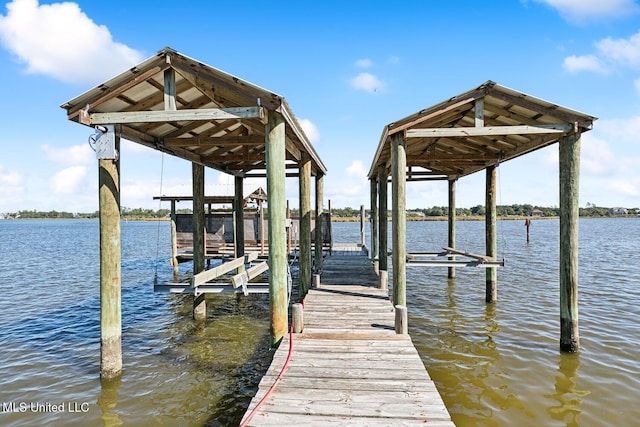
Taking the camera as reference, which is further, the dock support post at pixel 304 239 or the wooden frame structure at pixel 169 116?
the dock support post at pixel 304 239

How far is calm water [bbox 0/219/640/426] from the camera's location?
6.62 meters

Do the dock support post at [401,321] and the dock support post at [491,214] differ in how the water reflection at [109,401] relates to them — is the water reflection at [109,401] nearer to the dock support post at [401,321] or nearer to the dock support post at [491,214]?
the dock support post at [401,321]

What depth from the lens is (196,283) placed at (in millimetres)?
8094

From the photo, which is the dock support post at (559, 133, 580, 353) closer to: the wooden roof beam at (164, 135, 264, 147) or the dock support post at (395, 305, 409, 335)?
the dock support post at (395, 305, 409, 335)

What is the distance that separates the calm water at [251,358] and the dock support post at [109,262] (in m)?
1.09

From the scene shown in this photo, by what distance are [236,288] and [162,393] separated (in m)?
2.50

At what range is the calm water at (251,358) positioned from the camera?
261 inches

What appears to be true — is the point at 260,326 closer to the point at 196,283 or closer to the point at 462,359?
the point at 196,283

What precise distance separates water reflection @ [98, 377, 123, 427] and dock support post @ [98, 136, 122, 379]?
0.48 metres

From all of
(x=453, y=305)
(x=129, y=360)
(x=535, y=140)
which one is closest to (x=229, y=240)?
(x=129, y=360)

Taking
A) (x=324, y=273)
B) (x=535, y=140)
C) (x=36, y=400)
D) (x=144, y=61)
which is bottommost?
Answer: (x=36, y=400)

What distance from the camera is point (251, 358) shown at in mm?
8969

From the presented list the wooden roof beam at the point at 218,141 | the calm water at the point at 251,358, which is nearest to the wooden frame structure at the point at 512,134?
the calm water at the point at 251,358

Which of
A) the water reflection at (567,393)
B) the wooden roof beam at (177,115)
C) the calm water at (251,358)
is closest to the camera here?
the water reflection at (567,393)
